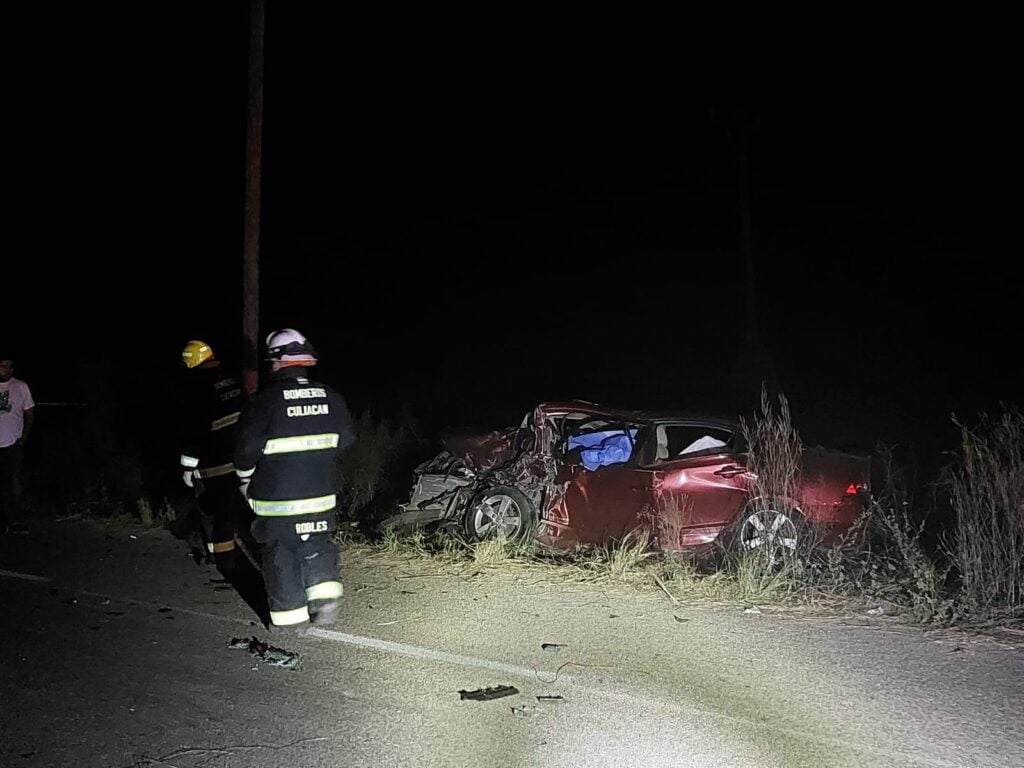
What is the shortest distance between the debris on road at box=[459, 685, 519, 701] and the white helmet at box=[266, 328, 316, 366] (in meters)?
2.18

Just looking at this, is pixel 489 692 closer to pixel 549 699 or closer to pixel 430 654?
pixel 549 699

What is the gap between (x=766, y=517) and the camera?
23.7ft

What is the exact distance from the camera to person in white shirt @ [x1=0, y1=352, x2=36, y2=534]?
362 inches

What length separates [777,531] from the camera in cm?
723

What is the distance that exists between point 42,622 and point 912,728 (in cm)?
512

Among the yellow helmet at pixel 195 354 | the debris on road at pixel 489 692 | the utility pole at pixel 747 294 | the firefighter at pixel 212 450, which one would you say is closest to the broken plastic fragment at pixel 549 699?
the debris on road at pixel 489 692

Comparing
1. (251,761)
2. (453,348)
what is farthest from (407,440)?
(453,348)

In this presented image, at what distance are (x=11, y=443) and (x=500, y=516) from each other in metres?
4.82

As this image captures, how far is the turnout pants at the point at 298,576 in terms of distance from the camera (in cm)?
567

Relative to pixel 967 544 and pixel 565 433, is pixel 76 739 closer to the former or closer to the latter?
pixel 565 433

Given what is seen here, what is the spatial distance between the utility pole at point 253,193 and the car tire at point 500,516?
2959mm

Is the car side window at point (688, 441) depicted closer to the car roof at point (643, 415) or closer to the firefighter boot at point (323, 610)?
the car roof at point (643, 415)

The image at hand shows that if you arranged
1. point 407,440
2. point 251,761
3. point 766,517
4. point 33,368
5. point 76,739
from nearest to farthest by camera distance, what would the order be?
point 251,761 → point 76,739 → point 766,517 → point 407,440 → point 33,368

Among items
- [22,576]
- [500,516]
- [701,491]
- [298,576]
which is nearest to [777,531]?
[701,491]
